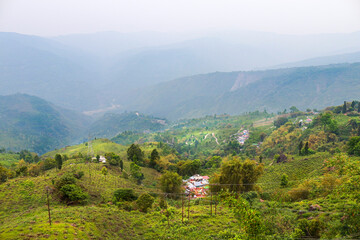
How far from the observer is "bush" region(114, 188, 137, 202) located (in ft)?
110

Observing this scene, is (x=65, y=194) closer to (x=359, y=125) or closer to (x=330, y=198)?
(x=330, y=198)

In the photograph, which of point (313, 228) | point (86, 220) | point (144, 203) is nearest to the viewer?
point (313, 228)

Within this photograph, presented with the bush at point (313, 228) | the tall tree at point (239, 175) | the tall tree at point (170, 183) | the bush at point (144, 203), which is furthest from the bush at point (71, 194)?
the bush at point (313, 228)

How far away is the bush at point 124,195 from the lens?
110 feet

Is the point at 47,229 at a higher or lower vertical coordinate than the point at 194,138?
higher

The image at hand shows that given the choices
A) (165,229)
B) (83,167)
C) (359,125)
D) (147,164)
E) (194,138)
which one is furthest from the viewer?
(194,138)

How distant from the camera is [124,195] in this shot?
1336 inches

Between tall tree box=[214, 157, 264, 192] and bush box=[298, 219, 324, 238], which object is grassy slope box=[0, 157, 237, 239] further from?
bush box=[298, 219, 324, 238]

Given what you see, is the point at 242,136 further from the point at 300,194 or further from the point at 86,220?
the point at 86,220

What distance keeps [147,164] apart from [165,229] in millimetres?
41818

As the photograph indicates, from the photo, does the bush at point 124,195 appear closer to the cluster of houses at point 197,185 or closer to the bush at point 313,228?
the cluster of houses at point 197,185

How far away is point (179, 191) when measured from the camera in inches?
1619

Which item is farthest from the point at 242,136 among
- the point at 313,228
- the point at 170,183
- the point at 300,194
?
the point at 313,228

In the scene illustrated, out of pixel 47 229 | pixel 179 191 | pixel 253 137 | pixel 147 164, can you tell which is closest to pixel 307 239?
pixel 47 229
